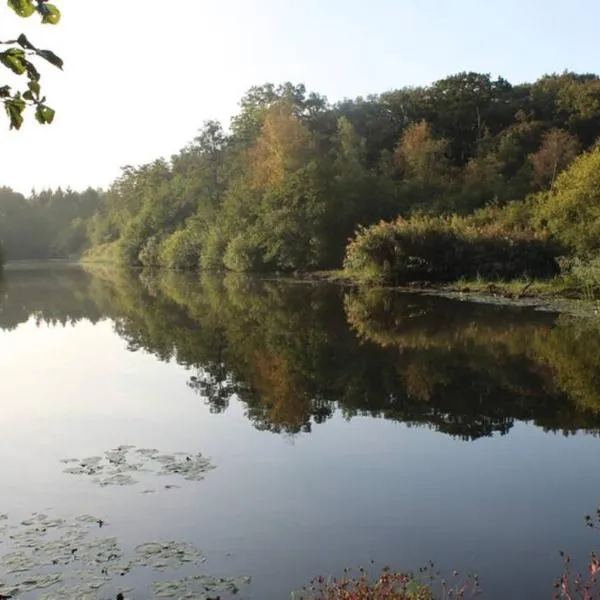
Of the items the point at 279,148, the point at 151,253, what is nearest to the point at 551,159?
the point at 279,148

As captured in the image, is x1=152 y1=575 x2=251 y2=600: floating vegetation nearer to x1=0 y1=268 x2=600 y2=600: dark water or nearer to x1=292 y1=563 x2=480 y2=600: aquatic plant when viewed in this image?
x1=0 y1=268 x2=600 y2=600: dark water

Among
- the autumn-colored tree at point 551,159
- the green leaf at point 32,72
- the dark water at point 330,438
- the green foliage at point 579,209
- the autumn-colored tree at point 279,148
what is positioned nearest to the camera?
the green leaf at point 32,72

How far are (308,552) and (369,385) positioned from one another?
277 inches

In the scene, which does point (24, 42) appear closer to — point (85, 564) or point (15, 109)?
point (15, 109)

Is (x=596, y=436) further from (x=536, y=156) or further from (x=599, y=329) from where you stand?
(x=536, y=156)

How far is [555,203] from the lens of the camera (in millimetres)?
28312

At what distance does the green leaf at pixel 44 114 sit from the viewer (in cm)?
240

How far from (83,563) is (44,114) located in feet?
14.7

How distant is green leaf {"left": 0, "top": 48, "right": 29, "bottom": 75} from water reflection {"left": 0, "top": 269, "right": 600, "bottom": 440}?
8213mm

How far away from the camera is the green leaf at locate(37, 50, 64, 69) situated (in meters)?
2.16

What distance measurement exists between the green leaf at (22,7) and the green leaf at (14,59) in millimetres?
132

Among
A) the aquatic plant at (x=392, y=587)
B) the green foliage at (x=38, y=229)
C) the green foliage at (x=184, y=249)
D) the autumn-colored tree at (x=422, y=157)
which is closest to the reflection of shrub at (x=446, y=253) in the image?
the autumn-colored tree at (x=422, y=157)

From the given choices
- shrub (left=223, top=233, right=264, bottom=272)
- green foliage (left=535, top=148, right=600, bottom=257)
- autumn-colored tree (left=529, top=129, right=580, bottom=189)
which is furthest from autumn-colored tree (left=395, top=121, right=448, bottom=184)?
green foliage (left=535, top=148, right=600, bottom=257)

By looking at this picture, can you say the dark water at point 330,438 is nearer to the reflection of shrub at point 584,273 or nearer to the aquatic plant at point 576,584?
the aquatic plant at point 576,584
